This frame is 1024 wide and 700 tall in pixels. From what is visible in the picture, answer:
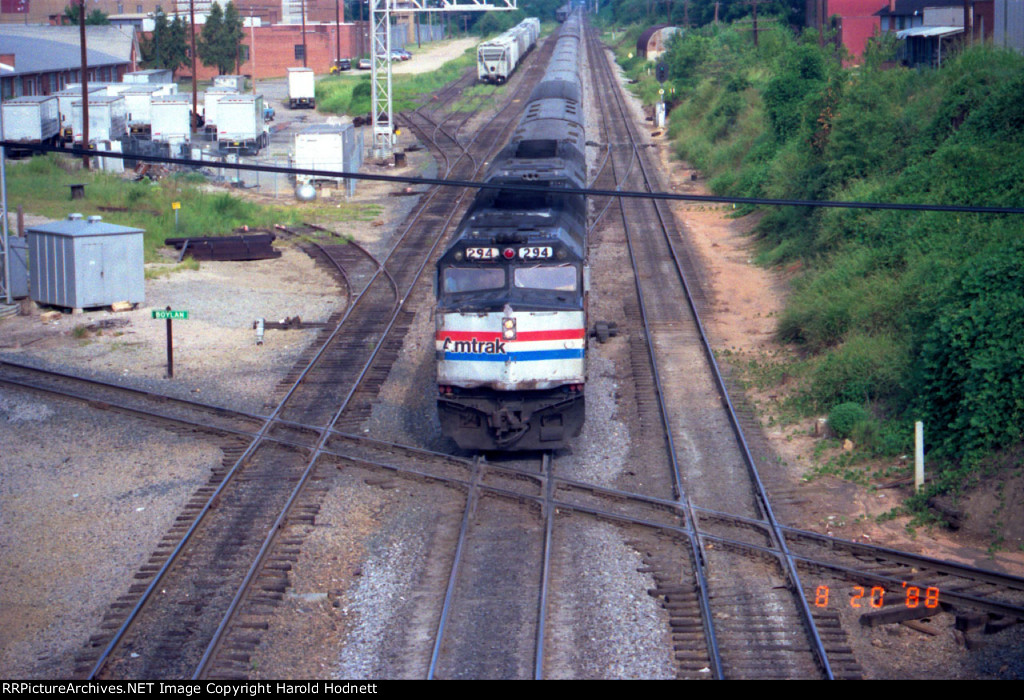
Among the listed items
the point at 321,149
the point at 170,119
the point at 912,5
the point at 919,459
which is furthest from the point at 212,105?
the point at 919,459

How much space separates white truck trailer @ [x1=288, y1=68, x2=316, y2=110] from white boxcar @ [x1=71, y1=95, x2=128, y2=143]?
19.8m

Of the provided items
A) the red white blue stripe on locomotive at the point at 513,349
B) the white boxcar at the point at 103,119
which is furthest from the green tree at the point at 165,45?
the red white blue stripe on locomotive at the point at 513,349

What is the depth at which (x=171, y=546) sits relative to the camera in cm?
1174

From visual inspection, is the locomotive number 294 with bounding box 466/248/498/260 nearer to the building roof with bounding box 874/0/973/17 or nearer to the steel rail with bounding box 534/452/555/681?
the steel rail with bounding box 534/452/555/681

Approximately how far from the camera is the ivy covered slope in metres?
13.3

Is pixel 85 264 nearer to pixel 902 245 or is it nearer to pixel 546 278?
pixel 546 278

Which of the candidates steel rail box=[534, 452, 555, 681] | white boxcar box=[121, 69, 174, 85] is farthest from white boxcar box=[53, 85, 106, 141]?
steel rail box=[534, 452, 555, 681]

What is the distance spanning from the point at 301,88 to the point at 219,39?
16.3 meters

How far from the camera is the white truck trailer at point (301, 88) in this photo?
214 ft

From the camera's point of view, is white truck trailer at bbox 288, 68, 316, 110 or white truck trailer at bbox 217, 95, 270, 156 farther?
white truck trailer at bbox 288, 68, 316, 110

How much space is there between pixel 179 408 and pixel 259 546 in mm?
5800

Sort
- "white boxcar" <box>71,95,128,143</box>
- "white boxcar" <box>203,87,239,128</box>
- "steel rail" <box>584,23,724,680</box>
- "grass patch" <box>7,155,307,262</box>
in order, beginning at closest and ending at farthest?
"steel rail" <box>584,23,724,680</box>
"grass patch" <box>7,155,307,262</box>
"white boxcar" <box>71,95,128,143</box>
"white boxcar" <box>203,87,239,128</box>

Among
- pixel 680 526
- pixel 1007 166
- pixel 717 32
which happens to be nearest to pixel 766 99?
pixel 1007 166
